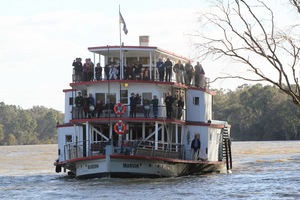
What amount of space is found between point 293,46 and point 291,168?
92.7ft

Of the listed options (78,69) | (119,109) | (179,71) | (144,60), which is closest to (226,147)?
(179,71)

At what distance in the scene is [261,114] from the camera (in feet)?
463

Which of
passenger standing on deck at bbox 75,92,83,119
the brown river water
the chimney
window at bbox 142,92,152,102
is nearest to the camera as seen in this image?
the brown river water

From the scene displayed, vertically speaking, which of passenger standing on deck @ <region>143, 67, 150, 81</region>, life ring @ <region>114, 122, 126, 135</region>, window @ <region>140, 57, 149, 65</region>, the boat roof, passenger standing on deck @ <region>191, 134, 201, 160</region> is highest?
the boat roof

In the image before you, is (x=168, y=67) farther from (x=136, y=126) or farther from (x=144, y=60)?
(x=136, y=126)

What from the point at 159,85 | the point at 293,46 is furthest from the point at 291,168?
the point at 293,46

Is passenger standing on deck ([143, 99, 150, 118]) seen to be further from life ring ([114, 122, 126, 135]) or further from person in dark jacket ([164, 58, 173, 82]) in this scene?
life ring ([114, 122, 126, 135])

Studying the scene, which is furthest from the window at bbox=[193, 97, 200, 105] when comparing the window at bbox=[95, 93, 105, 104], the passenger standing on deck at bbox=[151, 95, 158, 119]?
the window at bbox=[95, 93, 105, 104]

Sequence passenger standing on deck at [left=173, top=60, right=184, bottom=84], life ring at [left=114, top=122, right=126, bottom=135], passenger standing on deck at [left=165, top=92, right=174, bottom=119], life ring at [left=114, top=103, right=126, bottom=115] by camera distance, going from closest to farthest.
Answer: life ring at [left=114, top=122, right=126, bottom=135] < life ring at [left=114, top=103, right=126, bottom=115] < passenger standing on deck at [left=165, top=92, right=174, bottom=119] < passenger standing on deck at [left=173, top=60, right=184, bottom=84]

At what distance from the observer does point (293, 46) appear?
2622cm

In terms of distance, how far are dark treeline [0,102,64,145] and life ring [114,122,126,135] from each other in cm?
14377

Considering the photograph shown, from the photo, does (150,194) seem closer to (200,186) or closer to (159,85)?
(200,186)

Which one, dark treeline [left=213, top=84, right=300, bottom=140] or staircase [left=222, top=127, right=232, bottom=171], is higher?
dark treeline [left=213, top=84, right=300, bottom=140]

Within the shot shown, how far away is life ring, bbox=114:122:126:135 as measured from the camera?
131ft
